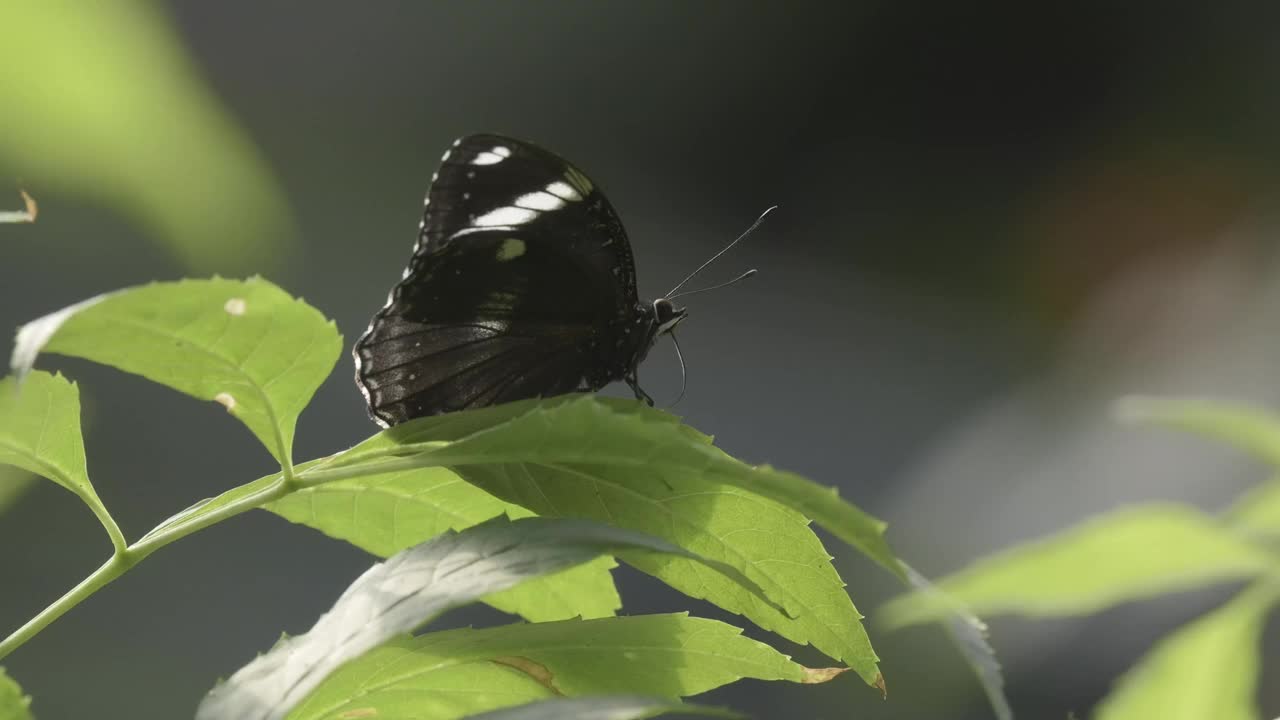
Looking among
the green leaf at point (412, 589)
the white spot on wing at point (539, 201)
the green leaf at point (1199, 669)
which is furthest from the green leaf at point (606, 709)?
the white spot on wing at point (539, 201)

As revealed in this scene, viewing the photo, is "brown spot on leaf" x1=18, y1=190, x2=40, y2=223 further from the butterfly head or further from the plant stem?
the butterfly head

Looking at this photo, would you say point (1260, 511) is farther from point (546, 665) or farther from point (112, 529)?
point (112, 529)

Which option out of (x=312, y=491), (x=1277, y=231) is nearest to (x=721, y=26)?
(x=1277, y=231)

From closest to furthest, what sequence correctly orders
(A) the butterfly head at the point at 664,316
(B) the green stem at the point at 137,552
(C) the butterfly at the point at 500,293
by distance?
(B) the green stem at the point at 137,552, (C) the butterfly at the point at 500,293, (A) the butterfly head at the point at 664,316

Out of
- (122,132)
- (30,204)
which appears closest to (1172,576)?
(122,132)

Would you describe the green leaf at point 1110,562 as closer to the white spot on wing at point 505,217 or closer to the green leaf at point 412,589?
the green leaf at point 412,589
